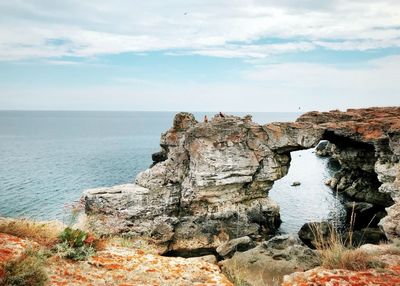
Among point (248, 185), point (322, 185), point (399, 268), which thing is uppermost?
point (399, 268)

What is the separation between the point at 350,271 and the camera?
291 inches

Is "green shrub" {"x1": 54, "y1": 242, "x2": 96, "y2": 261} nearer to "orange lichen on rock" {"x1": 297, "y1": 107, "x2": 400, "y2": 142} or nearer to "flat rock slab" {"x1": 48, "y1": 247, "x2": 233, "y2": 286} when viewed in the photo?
"flat rock slab" {"x1": 48, "y1": 247, "x2": 233, "y2": 286}

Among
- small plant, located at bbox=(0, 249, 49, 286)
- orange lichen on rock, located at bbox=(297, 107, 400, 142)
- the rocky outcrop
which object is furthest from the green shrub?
orange lichen on rock, located at bbox=(297, 107, 400, 142)

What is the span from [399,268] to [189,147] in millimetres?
26432

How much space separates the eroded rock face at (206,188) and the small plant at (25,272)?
22959 millimetres

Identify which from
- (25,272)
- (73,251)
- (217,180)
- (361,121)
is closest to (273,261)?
(73,251)

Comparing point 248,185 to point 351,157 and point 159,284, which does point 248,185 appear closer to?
point 351,157

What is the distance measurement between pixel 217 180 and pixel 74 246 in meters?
25.5

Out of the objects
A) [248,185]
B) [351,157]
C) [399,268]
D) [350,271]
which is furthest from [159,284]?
[351,157]

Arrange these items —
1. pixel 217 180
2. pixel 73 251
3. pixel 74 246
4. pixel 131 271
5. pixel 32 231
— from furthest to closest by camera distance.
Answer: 1. pixel 217 180
2. pixel 32 231
3. pixel 74 246
4. pixel 73 251
5. pixel 131 271

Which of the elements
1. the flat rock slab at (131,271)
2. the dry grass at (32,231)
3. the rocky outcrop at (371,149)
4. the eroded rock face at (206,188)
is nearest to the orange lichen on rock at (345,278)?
the flat rock slab at (131,271)

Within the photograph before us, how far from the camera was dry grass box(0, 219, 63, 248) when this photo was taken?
751 cm

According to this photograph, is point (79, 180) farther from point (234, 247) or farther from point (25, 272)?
point (25, 272)

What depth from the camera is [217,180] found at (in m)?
32.5
